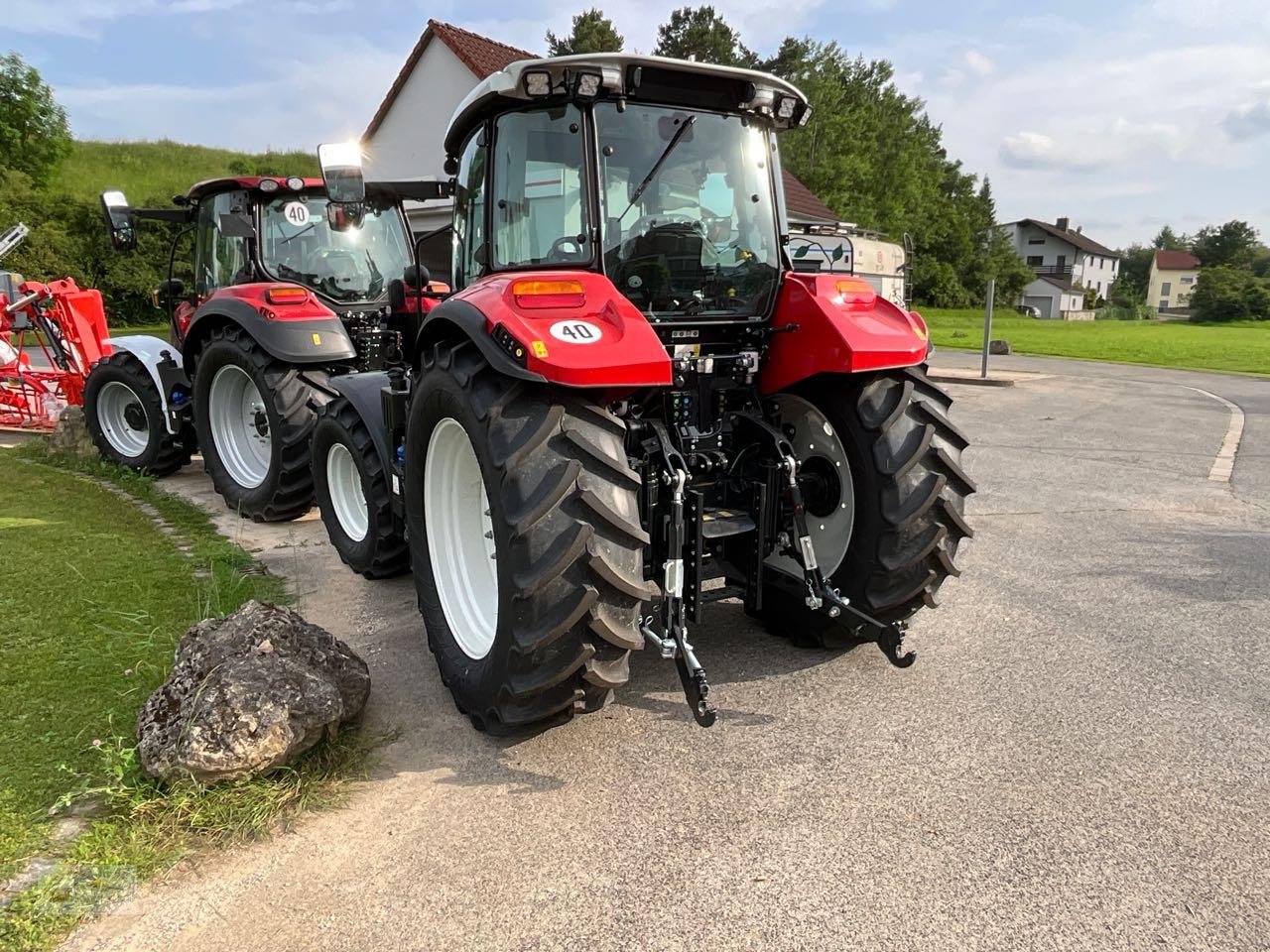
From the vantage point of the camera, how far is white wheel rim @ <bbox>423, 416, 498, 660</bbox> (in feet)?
11.5

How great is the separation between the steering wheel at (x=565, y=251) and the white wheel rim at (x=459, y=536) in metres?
0.81

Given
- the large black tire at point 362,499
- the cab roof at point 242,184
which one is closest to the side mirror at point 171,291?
the cab roof at point 242,184

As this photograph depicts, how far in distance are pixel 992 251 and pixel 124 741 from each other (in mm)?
66381

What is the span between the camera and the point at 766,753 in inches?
118

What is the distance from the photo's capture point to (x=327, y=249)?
258 inches

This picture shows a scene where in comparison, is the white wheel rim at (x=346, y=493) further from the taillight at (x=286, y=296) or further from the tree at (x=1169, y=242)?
the tree at (x=1169, y=242)

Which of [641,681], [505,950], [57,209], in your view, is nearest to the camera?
[505,950]

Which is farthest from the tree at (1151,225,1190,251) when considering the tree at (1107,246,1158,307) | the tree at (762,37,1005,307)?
the tree at (762,37,1005,307)

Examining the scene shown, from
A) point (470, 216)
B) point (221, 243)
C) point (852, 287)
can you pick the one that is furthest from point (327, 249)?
point (852, 287)

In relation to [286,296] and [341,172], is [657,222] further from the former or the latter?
[286,296]

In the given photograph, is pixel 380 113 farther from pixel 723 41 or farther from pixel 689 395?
pixel 723 41

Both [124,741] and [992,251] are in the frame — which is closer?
[124,741]

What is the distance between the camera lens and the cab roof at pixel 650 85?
3.04 metres

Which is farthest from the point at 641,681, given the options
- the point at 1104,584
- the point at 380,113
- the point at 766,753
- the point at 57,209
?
the point at 57,209
